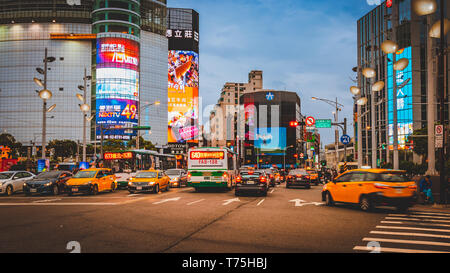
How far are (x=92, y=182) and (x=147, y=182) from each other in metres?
3.36

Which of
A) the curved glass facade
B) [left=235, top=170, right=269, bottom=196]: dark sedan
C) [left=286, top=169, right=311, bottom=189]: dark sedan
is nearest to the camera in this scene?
[left=235, top=170, right=269, bottom=196]: dark sedan

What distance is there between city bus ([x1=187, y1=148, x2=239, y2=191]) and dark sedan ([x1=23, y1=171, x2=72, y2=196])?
8.56m

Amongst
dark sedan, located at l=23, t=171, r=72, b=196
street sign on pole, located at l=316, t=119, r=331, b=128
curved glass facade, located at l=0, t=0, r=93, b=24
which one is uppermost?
curved glass facade, located at l=0, t=0, r=93, b=24

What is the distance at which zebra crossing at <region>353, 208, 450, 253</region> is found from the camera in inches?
311

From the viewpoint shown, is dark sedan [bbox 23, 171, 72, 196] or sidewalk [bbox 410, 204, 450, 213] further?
dark sedan [bbox 23, 171, 72, 196]

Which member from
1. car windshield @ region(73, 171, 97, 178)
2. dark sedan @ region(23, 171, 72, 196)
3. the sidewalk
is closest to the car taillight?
the sidewalk

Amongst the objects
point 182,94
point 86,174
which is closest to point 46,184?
point 86,174

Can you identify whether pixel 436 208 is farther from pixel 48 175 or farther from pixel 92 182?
pixel 48 175

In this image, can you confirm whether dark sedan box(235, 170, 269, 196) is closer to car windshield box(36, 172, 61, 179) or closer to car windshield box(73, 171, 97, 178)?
car windshield box(73, 171, 97, 178)

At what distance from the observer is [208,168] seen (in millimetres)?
25641

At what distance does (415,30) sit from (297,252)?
78.7 m

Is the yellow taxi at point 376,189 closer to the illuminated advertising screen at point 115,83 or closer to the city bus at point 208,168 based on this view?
the city bus at point 208,168

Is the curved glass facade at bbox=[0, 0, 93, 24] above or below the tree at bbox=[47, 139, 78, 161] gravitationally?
above

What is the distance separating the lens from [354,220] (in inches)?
491
